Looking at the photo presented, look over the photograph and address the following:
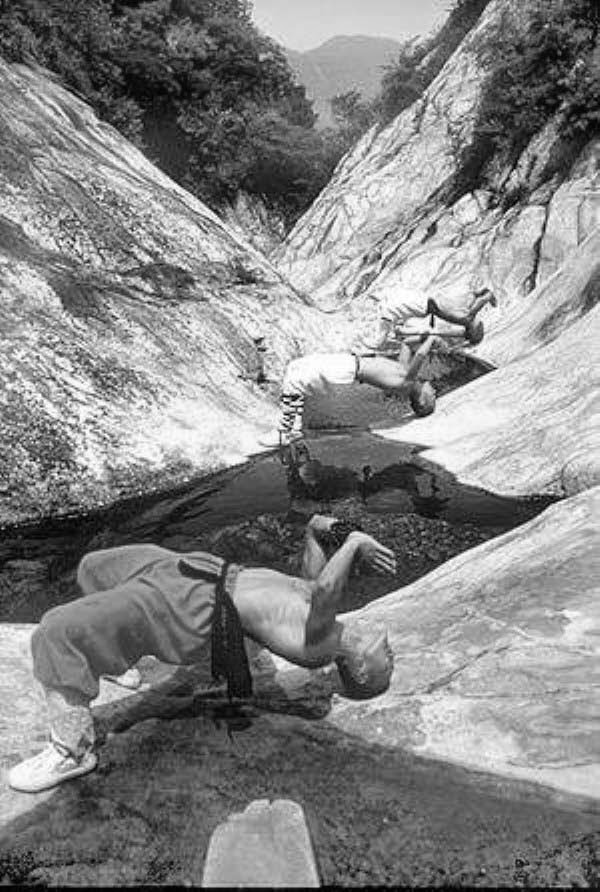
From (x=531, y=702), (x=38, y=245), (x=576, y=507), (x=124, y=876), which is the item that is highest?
(x=576, y=507)

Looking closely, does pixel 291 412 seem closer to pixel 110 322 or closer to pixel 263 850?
pixel 110 322

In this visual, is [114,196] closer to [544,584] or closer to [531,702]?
[544,584]

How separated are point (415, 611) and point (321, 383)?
5018mm

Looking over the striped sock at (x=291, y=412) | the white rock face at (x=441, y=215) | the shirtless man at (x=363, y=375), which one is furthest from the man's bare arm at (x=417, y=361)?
the white rock face at (x=441, y=215)

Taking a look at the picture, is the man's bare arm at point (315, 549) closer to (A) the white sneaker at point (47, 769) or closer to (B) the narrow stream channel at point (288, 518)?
(A) the white sneaker at point (47, 769)

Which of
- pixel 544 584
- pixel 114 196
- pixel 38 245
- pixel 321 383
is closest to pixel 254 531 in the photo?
pixel 321 383

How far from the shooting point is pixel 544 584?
220 inches

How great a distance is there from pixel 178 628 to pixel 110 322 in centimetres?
932

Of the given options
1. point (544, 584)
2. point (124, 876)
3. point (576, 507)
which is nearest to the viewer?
point (124, 876)

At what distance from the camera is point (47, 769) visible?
4.12 meters

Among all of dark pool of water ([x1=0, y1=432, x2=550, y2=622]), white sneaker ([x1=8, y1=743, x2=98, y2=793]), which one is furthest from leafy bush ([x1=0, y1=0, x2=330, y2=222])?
white sneaker ([x1=8, y1=743, x2=98, y2=793])

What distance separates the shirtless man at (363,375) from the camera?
10.4m

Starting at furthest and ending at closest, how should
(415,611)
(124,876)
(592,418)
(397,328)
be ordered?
(397,328)
(592,418)
(415,611)
(124,876)

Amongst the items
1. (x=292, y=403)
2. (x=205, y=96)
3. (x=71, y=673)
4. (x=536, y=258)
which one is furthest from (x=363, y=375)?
(x=205, y=96)
